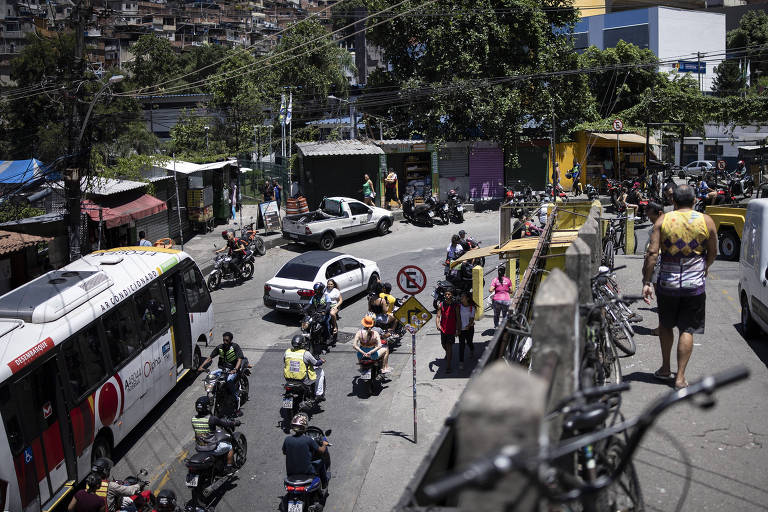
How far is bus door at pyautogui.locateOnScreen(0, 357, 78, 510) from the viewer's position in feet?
28.3

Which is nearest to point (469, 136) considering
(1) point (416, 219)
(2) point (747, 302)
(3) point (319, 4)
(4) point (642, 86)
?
(1) point (416, 219)

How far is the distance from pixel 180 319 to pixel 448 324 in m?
5.29

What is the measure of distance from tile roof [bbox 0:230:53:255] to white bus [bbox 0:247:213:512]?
3652 mm

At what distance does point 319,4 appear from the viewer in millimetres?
168625

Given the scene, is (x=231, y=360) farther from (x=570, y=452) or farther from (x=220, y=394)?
(x=570, y=452)

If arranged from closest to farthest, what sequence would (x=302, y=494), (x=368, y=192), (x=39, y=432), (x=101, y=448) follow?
1. (x=302, y=494)
2. (x=39, y=432)
3. (x=101, y=448)
4. (x=368, y=192)

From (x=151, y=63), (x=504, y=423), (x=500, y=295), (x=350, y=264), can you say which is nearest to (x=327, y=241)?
(x=350, y=264)

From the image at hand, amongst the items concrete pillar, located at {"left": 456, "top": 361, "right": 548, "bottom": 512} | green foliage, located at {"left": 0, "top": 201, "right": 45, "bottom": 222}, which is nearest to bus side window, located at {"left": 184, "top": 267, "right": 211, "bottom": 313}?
green foliage, located at {"left": 0, "top": 201, "right": 45, "bottom": 222}

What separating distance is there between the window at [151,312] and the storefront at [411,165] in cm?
2030

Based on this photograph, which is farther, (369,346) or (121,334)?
(369,346)

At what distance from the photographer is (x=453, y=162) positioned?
3534 centimetres

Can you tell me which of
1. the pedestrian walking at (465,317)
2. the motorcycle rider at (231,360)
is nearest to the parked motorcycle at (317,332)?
the motorcycle rider at (231,360)

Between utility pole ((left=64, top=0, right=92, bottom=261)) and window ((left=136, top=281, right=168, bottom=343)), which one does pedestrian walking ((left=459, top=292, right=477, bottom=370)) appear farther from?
utility pole ((left=64, top=0, right=92, bottom=261))

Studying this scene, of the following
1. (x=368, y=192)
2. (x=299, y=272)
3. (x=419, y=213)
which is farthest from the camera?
(x=368, y=192)
